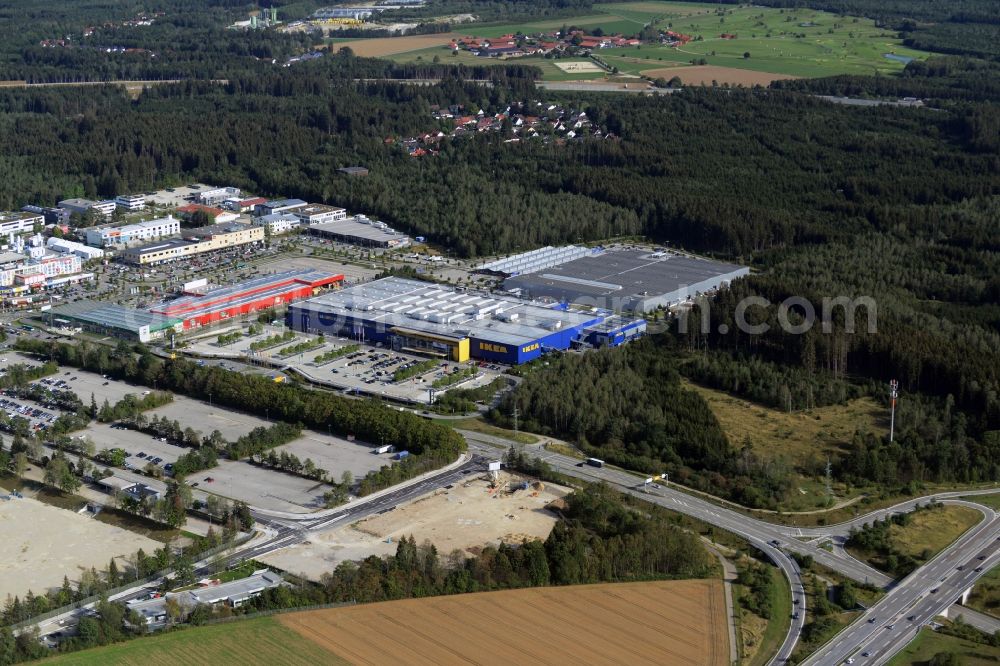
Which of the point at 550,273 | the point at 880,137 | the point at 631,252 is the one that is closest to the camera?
the point at 550,273

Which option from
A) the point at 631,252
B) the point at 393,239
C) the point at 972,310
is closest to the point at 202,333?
the point at 393,239

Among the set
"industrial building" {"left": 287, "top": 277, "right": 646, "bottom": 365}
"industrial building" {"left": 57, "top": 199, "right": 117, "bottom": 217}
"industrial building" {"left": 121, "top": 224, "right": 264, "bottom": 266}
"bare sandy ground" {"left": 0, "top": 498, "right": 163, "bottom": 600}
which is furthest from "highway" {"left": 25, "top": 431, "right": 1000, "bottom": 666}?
"industrial building" {"left": 57, "top": 199, "right": 117, "bottom": 217}

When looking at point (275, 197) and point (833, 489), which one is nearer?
point (833, 489)

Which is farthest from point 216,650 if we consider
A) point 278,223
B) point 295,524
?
point 278,223

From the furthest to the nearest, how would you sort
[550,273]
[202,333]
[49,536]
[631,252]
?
[631,252]
[550,273]
[202,333]
[49,536]

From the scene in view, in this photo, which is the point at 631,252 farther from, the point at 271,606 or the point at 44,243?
the point at 271,606

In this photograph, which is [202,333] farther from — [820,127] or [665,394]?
[820,127]

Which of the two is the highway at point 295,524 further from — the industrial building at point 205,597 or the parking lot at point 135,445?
the parking lot at point 135,445

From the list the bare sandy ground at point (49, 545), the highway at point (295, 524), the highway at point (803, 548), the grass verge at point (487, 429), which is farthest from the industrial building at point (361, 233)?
the bare sandy ground at point (49, 545)
